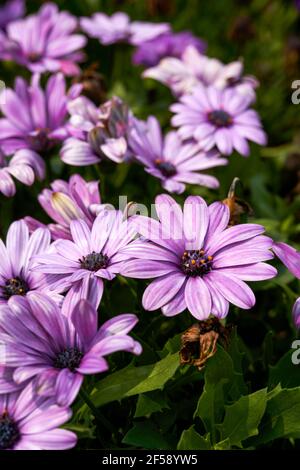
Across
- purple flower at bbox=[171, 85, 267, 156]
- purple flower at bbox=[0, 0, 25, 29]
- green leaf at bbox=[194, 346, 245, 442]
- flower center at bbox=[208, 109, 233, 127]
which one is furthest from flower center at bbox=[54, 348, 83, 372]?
purple flower at bbox=[0, 0, 25, 29]

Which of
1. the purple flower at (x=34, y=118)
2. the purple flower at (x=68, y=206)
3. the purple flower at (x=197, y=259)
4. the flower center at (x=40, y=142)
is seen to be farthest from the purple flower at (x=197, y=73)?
the purple flower at (x=197, y=259)

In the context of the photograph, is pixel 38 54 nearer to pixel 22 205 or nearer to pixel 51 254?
pixel 22 205

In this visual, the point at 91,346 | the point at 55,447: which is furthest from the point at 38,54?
the point at 55,447

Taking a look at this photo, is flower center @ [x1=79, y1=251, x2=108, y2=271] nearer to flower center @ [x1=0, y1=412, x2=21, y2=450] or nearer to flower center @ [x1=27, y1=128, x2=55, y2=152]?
flower center @ [x1=0, y1=412, x2=21, y2=450]

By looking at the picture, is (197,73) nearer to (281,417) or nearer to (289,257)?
(289,257)

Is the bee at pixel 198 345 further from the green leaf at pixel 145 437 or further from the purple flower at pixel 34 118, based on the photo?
the purple flower at pixel 34 118
